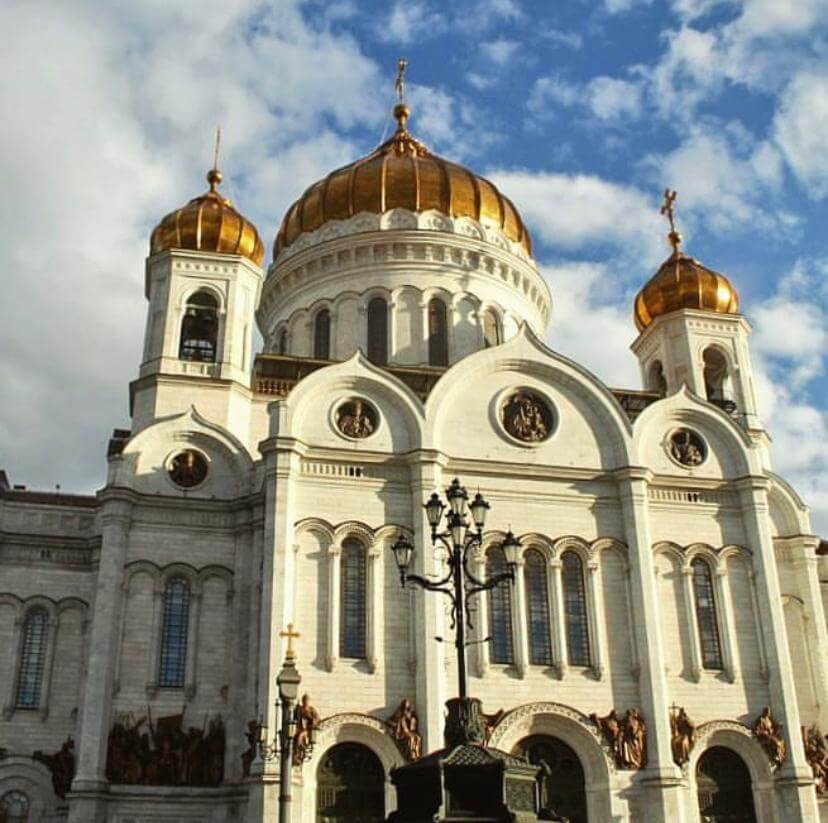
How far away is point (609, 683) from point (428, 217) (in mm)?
15222

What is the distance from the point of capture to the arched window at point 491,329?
31938 mm

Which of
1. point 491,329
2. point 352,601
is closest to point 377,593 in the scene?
point 352,601

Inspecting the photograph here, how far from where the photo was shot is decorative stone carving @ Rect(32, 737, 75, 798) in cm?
2244

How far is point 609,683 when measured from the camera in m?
23.8

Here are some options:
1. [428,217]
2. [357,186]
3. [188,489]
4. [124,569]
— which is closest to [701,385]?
[428,217]

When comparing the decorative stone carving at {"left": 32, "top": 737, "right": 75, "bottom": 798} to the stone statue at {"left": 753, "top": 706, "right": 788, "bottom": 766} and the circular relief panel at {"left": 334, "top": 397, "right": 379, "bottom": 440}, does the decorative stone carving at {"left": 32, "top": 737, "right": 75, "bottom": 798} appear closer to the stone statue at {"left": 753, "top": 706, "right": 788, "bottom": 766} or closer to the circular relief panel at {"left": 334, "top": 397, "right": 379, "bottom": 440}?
the circular relief panel at {"left": 334, "top": 397, "right": 379, "bottom": 440}

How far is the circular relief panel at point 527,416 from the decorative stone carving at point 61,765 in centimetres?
1239

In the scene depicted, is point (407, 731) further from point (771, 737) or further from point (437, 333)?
point (437, 333)

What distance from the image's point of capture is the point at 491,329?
3228cm

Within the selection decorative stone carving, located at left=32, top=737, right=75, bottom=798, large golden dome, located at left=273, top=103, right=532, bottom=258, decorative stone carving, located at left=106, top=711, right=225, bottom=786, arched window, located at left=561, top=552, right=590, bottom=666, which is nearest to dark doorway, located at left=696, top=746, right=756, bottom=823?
arched window, located at left=561, top=552, right=590, bottom=666

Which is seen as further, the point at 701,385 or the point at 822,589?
the point at 701,385

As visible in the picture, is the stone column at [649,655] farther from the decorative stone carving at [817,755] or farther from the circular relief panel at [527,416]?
the decorative stone carving at [817,755]

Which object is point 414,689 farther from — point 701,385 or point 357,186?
point 357,186

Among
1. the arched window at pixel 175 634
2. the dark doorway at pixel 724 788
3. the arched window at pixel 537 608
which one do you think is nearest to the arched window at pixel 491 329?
the arched window at pixel 537 608
